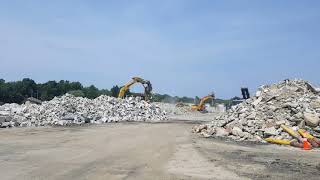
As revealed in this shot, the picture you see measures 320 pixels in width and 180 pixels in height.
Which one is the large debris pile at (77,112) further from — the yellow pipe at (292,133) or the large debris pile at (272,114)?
the yellow pipe at (292,133)

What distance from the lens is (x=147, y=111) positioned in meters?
36.9

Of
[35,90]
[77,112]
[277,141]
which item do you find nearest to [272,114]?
[277,141]

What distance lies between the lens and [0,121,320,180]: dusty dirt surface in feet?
34.1

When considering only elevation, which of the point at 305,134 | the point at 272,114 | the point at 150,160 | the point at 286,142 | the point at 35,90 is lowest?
the point at 150,160

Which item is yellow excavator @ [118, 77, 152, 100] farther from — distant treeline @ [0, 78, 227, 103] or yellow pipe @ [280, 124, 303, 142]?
yellow pipe @ [280, 124, 303, 142]

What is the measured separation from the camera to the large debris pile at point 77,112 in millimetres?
27938

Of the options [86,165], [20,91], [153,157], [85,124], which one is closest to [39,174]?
[86,165]

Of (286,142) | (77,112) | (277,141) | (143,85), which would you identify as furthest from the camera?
(143,85)

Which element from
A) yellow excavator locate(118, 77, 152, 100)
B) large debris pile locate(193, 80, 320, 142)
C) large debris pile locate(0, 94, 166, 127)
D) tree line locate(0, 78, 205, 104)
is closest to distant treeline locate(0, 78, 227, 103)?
tree line locate(0, 78, 205, 104)

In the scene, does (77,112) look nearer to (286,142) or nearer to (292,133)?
(292,133)

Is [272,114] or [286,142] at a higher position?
[272,114]

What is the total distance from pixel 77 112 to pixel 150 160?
19554 mm

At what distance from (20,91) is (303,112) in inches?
2145

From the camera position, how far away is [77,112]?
102ft
